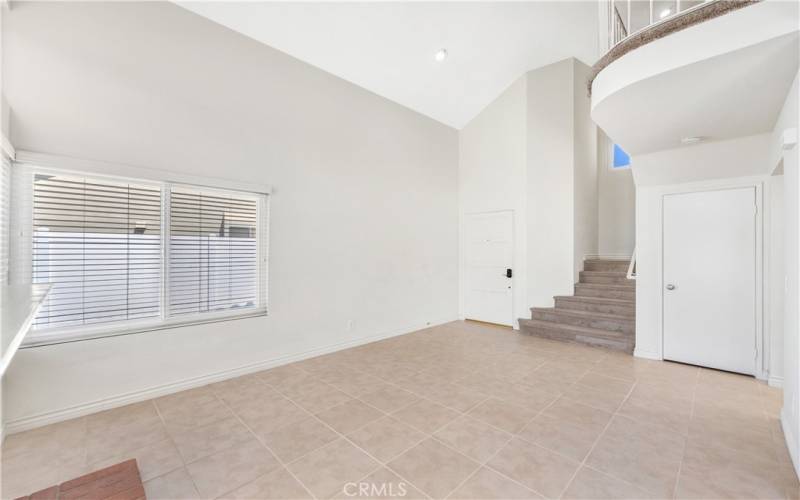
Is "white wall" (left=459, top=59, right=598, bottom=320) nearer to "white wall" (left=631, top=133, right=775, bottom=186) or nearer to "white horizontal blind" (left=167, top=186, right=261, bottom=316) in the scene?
"white wall" (left=631, top=133, right=775, bottom=186)

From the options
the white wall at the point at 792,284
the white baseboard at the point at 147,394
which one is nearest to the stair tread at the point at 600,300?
the white wall at the point at 792,284

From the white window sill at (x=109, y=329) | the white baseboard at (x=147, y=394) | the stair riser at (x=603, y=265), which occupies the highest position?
the stair riser at (x=603, y=265)

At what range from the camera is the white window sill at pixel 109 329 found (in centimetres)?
273

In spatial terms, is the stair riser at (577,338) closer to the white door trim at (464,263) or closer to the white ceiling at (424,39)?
the white door trim at (464,263)

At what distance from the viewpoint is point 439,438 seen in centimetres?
255

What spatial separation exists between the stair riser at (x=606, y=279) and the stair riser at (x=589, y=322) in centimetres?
100

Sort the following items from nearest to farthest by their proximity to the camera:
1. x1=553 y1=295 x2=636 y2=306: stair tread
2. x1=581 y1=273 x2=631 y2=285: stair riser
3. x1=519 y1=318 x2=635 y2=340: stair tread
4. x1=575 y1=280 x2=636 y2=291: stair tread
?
x1=519 y1=318 x2=635 y2=340: stair tread → x1=553 y1=295 x2=636 y2=306: stair tread → x1=575 y1=280 x2=636 y2=291: stair tread → x1=581 y1=273 x2=631 y2=285: stair riser

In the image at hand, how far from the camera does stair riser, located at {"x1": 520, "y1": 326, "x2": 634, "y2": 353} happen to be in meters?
4.68

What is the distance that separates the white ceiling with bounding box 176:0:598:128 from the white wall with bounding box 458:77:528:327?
1.26 feet

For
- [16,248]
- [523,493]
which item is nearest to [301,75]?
[16,248]

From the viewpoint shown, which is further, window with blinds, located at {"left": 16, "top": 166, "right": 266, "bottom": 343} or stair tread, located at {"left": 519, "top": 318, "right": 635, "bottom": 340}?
stair tread, located at {"left": 519, "top": 318, "right": 635, "bottom": 340}

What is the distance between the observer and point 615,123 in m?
3.22

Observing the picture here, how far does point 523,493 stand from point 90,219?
3851mm

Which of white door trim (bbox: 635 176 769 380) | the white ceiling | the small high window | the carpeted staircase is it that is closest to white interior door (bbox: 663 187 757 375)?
white door trim (bbox: 635 176 769 380)
